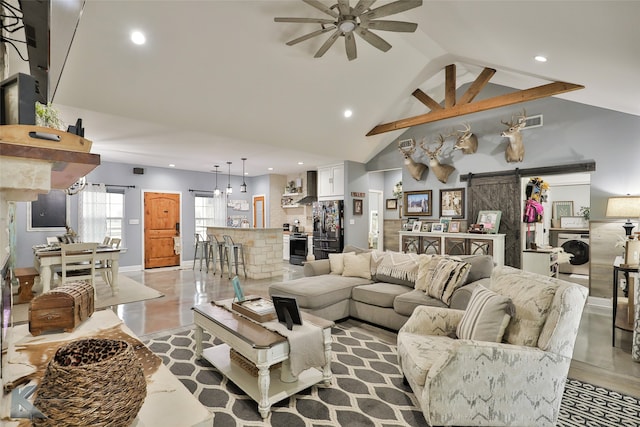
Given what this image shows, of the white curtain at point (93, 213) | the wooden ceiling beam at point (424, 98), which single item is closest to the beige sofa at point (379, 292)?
the wooden ceiling beam at point (424, 98)

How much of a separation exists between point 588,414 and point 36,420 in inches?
114

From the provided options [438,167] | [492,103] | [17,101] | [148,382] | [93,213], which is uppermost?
[492,103]

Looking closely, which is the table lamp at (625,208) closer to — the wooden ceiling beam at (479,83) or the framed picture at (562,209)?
the wooden ceiling beam at (479,83)

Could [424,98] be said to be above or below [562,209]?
above

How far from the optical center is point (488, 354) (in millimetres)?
1812

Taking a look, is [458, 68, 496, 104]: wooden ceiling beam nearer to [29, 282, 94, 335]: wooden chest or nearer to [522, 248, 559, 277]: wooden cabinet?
[522, 248, 559, 277]: wooden cabinet

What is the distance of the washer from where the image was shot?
683 cm

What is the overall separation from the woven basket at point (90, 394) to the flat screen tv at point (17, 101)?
1.94 ft

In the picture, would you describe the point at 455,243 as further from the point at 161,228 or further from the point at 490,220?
the point at 161,228

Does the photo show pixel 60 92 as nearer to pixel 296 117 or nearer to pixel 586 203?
pixel 296 117

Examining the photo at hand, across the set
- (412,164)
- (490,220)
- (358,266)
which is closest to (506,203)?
(490,220)

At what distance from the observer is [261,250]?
267 inches

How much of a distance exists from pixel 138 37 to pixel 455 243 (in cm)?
600

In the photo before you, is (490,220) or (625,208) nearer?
(625,208)
